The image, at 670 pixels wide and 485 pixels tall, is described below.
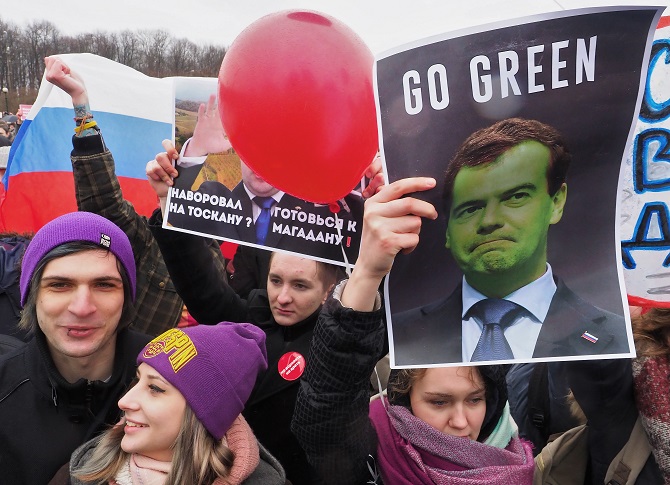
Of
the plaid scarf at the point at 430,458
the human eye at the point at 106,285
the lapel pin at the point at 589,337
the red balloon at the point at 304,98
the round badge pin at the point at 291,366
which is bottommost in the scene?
the plaid scarf at the point at 430,458

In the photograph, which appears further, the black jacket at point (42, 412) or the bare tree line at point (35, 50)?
the bare tree line at point (35, 50)

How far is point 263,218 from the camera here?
6.31 feet

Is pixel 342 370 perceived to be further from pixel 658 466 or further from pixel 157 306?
pixel 157 306

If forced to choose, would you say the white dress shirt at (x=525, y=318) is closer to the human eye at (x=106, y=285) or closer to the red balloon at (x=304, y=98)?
the red balloon at (x=304, y=98)

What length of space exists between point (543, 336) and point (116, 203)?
1914 millimetres

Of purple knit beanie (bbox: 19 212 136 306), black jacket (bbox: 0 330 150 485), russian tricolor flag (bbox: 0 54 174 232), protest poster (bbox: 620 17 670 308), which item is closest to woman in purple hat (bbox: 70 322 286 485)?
black jacket (bbox: 0 330 150 485)

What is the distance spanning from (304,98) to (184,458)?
0.99m

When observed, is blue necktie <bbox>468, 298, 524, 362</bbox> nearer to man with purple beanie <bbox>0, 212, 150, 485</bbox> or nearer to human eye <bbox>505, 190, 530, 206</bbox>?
human eye <bbox>505, 190, 530, 206</bbox>

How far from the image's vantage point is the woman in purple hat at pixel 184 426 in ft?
5.62

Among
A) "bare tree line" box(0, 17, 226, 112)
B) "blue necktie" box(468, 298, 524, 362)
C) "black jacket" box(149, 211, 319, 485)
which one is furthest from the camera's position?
"bare tree line" box(0, 17, 226, 112)

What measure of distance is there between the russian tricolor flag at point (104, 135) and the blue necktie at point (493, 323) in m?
3.15

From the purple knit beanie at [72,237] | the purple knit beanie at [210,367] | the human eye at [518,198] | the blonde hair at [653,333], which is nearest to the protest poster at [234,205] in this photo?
the purple knit beanie at [72,237]

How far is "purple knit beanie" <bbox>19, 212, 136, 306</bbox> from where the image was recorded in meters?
1.94

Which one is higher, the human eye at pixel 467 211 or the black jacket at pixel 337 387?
the human eye at pixel 467 211
